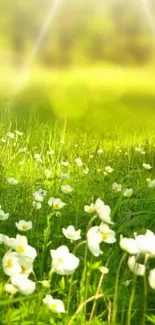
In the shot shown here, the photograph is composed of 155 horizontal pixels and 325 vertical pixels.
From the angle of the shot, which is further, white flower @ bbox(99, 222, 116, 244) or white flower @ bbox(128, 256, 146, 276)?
white flower @ bbox(99, 222, 116, 244)

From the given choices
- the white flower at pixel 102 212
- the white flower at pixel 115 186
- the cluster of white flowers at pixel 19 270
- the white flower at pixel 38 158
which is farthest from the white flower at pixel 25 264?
the white flower at pixel 38 158

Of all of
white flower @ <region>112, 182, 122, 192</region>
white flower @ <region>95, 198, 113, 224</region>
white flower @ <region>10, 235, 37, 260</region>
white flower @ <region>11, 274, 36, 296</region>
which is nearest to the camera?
white flower @ <region>11, 274, 36, 296</region>

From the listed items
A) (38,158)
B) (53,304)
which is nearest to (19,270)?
(53,304)

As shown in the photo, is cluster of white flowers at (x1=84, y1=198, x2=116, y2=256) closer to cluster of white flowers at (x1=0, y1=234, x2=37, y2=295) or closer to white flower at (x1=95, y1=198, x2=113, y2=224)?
white flower at (x1=95, y1=198, x2=113, y2=224)

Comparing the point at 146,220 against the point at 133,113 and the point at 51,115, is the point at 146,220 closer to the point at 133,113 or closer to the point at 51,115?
the point at 51,115

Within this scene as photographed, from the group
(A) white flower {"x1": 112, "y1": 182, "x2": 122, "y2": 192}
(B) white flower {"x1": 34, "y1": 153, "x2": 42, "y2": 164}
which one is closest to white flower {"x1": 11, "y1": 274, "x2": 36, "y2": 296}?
(A) white flower {"x1": 112, "y1": 182, "x2": 122, "y2": 192}

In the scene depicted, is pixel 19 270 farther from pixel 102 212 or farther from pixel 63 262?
pixel 102 212
